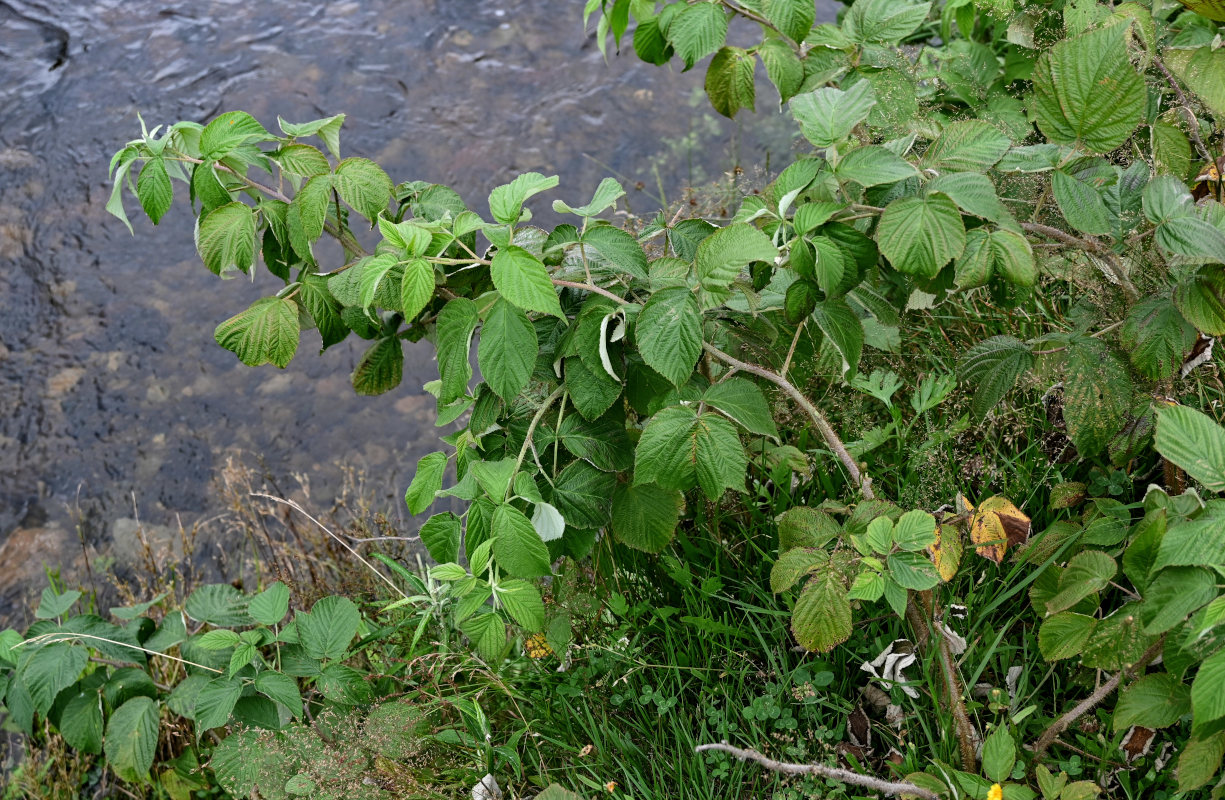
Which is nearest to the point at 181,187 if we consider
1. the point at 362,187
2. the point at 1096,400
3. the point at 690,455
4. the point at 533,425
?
the point at 362,187

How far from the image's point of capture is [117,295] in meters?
4.02

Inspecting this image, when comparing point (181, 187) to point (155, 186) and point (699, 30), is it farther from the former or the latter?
point (699, 30)

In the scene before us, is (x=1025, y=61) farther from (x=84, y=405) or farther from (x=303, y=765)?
(x=84, y=405)

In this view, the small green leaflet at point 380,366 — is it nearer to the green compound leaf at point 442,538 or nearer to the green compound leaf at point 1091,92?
the green compound leaf at point 442,538

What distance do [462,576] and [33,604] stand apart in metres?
2.18

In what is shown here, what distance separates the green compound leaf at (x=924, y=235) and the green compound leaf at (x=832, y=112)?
0.15 meters

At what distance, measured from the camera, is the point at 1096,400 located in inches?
65.3

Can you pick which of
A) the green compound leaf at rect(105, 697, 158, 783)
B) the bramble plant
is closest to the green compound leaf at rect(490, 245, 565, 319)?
the bramble plant

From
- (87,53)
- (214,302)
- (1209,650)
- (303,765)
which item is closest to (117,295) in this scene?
(214,302)

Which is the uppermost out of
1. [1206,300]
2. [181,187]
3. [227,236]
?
[227,236]

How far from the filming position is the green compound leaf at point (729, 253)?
1379 mm

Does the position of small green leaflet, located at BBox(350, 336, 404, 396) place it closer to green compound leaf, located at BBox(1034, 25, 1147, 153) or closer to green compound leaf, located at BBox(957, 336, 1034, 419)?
green compound leaf, located at BBox(957, 336, 1034, 419)

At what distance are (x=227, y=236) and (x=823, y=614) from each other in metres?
1.16

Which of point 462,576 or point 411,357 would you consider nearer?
point 462,576
